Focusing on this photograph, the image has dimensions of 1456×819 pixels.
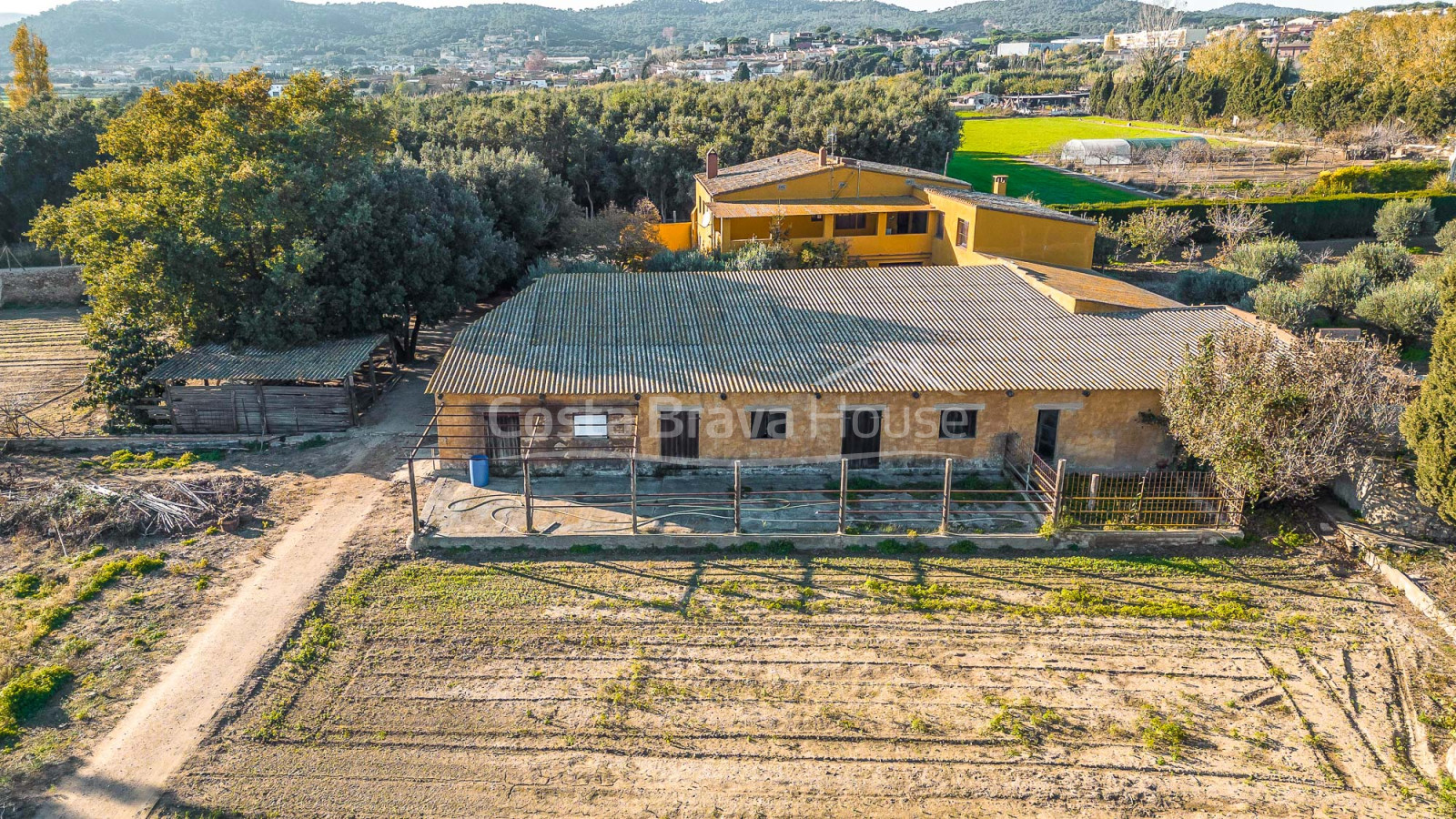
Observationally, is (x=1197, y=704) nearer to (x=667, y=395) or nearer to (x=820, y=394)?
(x=820, y=394)

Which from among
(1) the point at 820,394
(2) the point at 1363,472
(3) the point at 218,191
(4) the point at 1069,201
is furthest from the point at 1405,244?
(3) the point at 218,191

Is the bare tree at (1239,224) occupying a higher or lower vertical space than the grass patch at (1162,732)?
higher

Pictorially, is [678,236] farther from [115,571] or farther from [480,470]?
[115,571]

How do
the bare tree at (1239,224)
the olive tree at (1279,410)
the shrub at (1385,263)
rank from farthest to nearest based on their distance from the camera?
the bare tree at (1239,224) → the shrub at (1385,263) → the olive tree at (1279,410)

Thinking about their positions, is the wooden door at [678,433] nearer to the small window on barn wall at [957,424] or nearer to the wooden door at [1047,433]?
the small window on barn wall at [957,424]

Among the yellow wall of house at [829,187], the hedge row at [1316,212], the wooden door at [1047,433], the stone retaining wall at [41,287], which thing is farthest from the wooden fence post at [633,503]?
the stone retaining wall at [41,287]

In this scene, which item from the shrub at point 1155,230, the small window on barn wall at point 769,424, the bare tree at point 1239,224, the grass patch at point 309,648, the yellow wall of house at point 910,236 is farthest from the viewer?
the shrub at point 1155,230
